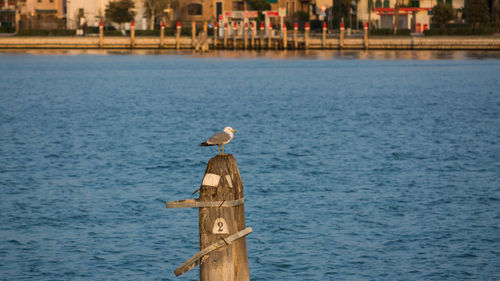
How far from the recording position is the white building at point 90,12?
131 m

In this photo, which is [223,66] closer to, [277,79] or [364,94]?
[277,79]

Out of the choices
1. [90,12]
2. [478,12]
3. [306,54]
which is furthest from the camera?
[90,12]

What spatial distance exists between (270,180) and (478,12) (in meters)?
95.4

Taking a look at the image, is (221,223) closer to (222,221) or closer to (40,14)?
(222,221)

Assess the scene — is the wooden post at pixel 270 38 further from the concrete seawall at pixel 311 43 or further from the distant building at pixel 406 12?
the distant building at pixel 406 12

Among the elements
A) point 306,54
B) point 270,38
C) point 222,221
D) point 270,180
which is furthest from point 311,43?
point 222,221

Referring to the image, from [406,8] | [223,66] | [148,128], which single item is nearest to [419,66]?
[223,66]

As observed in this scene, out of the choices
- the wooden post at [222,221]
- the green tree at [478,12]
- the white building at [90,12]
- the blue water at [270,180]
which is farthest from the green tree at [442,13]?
the wooden post at [222,221]

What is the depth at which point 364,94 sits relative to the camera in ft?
222

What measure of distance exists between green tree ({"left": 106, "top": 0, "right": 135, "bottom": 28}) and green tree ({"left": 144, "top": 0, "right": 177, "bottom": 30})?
285cm

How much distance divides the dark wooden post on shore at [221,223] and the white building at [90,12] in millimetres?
121994

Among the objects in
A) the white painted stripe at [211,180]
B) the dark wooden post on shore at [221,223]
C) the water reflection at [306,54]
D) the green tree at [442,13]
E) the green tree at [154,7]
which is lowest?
the dark wooden post on shore at [221,223]

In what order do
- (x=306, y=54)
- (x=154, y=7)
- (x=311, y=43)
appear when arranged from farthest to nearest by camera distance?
(x=154, y=7)
(x=306, y=54)
(x=311, y=43)

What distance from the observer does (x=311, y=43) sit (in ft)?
395
